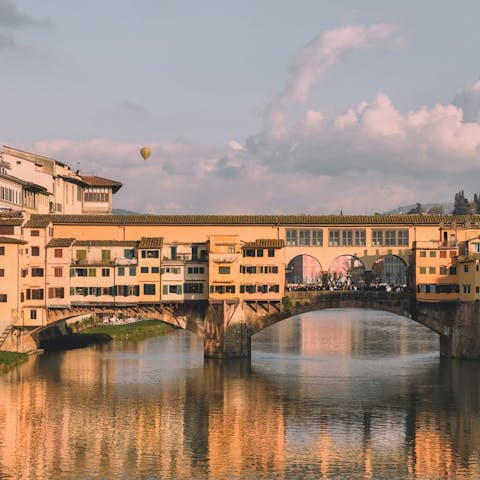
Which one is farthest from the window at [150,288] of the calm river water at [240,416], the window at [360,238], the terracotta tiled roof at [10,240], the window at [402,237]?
the window at [402,237]

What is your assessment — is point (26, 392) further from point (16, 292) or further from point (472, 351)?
point (472, 351)

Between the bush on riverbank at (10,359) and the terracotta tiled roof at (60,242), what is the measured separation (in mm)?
11488

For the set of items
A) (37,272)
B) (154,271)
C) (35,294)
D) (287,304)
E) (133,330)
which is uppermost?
(154,271)

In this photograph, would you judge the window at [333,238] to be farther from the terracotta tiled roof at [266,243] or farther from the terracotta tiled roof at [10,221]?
the terracotta tiled roof at [10,221]

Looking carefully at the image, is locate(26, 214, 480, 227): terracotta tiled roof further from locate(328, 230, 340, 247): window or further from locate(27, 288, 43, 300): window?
locate(27, 288, 43, 300): window

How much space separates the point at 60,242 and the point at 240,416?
122 feet

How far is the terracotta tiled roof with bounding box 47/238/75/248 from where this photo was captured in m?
106

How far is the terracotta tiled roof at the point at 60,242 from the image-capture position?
4171 inches

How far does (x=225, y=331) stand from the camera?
106812mm

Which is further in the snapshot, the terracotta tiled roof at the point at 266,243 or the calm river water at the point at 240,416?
the terracotta tiled roof at the point at 266,243

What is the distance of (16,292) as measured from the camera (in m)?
104

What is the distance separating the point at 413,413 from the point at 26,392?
31.2 meters

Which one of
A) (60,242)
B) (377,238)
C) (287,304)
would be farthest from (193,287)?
(377,238)

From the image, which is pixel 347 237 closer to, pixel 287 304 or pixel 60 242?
pixel 287 304
